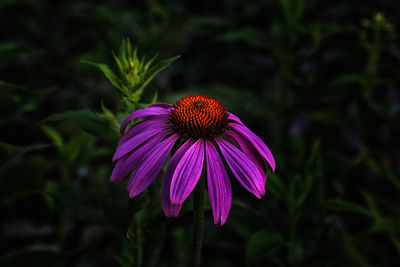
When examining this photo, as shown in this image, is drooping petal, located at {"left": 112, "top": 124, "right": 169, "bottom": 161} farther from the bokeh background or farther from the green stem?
the green stem

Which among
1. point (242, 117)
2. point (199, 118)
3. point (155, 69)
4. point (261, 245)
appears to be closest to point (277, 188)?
point (261, 245)

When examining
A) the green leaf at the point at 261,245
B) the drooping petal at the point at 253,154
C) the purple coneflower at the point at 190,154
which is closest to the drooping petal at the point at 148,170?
the purple coneflower at the point at 190,154

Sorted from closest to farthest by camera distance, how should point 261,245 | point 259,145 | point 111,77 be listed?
1. point 259,145
2. point 111,77
3. point 261,245

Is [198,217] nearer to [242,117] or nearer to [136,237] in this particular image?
[136,237]

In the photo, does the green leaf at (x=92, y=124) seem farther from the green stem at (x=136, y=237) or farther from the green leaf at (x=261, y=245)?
the green leaf at (x=261, y=245)

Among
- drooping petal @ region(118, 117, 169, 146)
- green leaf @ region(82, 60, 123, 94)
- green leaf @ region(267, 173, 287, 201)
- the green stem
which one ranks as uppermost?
green leaf @ region(82, 60, 123, 94)

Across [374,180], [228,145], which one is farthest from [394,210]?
[228,145]

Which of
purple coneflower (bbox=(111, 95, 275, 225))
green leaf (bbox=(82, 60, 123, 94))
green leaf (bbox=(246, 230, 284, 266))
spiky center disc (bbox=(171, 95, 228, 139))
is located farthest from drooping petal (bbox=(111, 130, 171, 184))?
green leaf (bbox=(246, 230, 284, 266))
